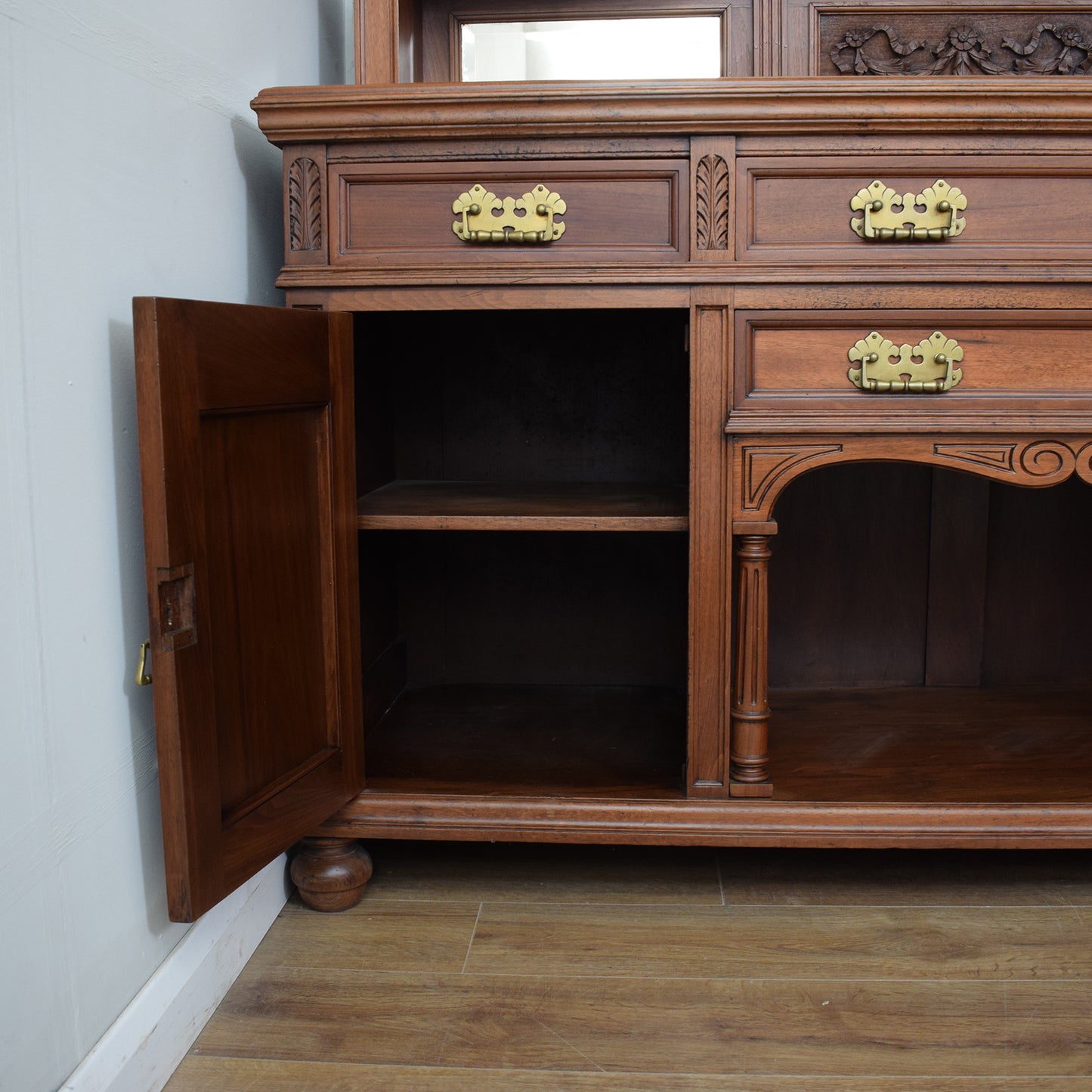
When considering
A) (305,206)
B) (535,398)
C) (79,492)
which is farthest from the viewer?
(535,398)

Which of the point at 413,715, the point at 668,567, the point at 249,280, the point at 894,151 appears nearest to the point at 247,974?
the point at 413,715

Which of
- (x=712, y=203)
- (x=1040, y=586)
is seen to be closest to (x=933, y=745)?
(x=1040, y=586)

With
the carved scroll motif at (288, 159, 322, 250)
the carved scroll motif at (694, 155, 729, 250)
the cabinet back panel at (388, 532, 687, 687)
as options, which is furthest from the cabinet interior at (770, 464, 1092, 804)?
the carved scroll motif at (288, 159, 322, 250)

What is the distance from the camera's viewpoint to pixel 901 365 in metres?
1.39

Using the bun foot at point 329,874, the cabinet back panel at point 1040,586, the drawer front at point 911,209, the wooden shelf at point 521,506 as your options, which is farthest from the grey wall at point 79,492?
the cabinet back panel at point 1040,586

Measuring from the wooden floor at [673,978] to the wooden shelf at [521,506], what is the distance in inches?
21.4

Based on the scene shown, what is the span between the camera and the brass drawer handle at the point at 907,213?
1.37m

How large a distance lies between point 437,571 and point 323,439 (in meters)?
0.73

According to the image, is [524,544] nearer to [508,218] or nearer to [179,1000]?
[508,218]

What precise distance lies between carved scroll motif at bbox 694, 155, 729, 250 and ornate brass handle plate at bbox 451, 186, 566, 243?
7.0 inches

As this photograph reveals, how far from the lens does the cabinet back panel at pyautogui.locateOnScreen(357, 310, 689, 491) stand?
6.62 feet

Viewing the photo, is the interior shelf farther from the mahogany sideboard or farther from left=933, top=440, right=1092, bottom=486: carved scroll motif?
left=933, top=440, right=1092, bottom=486: carved scroll motif

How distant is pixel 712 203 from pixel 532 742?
0.88m

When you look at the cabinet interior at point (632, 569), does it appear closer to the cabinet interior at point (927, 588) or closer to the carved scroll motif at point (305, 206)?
the cabinet interior at point (927, 588)
